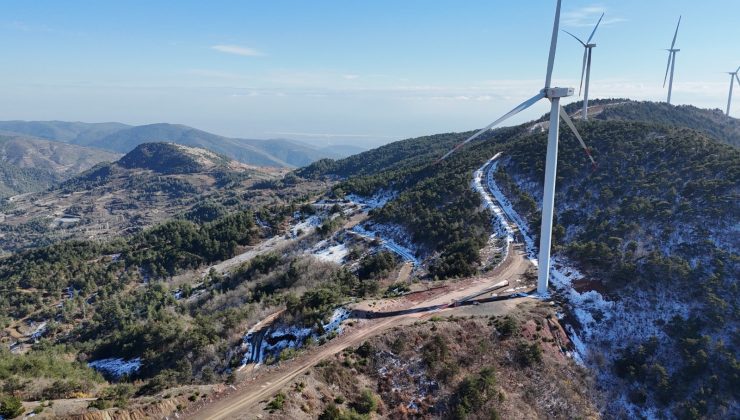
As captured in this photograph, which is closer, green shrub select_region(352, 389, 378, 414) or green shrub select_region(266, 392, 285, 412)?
green shrub select_region(266, 392, 285, 412)

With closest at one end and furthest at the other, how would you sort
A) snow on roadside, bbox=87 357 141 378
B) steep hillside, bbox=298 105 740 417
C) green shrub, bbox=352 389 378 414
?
green shrub, bbox=352 389 378 414 < steep hillside, bbox=298 105 740 417 < snow on roadside, bbox=87 357 141 378

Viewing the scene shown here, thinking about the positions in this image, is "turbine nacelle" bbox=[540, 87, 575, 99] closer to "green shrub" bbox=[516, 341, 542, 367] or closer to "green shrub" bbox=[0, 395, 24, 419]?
"green shrub" bbox=[516, 341, 542, 367]

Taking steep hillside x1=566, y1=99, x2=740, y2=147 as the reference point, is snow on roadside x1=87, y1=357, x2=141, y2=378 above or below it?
below

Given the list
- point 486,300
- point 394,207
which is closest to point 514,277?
point 486,300

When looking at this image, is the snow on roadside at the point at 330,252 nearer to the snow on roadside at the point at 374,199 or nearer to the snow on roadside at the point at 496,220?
the snow on roadside at the point at 374,199

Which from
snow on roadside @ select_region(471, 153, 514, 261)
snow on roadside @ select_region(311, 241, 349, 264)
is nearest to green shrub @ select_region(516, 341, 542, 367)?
snow on roadside @ select_region(471, 153, 514, 261)

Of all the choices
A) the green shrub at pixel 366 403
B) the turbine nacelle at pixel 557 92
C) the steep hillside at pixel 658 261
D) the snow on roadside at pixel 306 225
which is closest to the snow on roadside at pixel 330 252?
the snow on roadside at pixel 306 225

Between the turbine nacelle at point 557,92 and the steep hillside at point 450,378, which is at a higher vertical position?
the turbine nacelle at point 557,92
